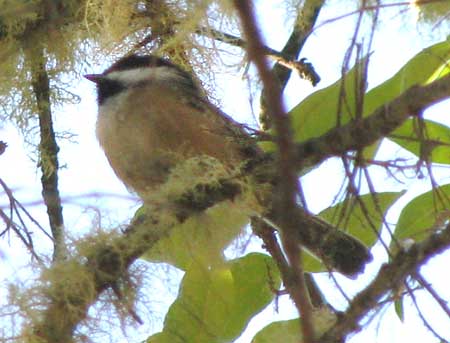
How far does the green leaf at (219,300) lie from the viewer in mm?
2453

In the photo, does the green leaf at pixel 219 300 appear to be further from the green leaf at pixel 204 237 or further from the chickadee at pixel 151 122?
the chickadee at pixel 151 122

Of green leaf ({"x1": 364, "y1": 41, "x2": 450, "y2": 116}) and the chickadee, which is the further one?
the chickadee

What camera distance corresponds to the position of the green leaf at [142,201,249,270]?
2531 millimetres

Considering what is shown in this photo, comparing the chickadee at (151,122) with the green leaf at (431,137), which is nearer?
the green leaf at (431,137)

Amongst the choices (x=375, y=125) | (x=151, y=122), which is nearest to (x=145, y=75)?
(x=151, y=122)

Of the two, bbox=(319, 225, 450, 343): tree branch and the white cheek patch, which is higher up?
the white cheek patch

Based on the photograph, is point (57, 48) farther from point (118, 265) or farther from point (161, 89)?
point (118, 265)

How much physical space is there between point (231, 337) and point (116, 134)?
1276mm

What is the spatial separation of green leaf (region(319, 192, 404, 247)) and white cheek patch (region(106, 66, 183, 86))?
3.83ft

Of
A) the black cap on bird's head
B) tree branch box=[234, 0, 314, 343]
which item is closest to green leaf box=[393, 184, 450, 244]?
tree branch box=[234, 0, 314, 343]

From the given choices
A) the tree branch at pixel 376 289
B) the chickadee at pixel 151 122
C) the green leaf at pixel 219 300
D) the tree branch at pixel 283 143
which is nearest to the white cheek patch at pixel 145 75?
the chickadee at pixel 151 122

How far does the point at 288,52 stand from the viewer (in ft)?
11.4

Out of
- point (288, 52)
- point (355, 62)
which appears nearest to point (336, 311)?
point (355, 62)

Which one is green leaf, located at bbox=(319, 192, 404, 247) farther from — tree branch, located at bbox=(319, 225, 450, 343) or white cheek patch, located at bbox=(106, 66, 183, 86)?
white cheek patch, located at bbox=(106, 66, 183, 86)
